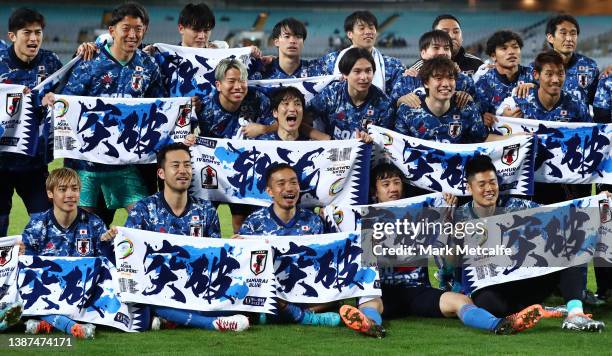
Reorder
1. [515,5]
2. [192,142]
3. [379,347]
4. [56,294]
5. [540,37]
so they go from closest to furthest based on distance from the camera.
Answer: [379,347], [56,294], [192,142], [540,37], [515,5]

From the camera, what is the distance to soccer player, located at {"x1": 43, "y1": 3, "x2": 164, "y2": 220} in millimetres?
7184

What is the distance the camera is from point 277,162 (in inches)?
282

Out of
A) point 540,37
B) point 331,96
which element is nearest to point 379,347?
point 331,96

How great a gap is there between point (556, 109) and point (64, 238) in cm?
372

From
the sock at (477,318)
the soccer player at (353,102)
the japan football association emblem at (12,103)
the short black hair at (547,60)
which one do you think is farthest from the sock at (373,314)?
the japan football association emblem at (12,103)

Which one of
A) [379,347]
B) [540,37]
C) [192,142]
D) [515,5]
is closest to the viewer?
[379,347]

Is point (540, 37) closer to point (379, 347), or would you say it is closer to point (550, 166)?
point (550, 166)

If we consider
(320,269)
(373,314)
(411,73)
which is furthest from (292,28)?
(373,314)

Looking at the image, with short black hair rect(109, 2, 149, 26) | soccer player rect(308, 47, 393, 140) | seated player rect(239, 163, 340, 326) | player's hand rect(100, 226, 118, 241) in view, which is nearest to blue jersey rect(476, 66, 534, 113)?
soccer player rect(308, 47, 393, 140)

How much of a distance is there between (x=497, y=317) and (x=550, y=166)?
152cm

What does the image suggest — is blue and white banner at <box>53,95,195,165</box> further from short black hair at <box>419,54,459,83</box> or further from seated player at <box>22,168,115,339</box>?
short black hair at <box>419,54,459,83</box>

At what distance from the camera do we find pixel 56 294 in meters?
6.22

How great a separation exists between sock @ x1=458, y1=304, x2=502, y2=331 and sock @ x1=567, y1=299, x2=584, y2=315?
1.82ft

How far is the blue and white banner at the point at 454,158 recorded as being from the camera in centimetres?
710
